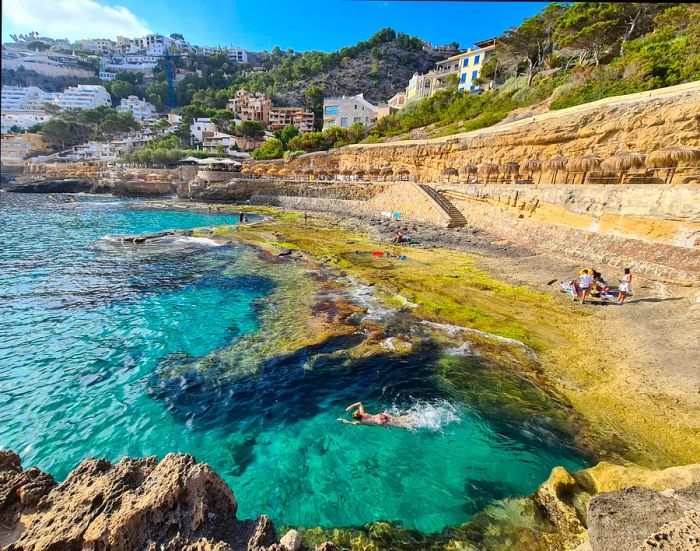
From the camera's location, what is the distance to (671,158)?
1567 cm

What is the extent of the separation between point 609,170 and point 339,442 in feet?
71.0

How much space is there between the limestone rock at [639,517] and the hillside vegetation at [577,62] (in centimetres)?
3083

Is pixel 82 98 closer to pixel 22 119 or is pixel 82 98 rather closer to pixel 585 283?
pixel 22 119

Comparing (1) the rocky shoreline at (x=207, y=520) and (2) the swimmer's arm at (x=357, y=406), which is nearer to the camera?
(1) the rocky shoreline at (x=207, y=520)

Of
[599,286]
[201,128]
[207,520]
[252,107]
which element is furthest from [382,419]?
[252,107]

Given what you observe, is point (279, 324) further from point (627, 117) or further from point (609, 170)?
point (627, 117)

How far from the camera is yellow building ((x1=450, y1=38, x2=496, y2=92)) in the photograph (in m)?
56.0

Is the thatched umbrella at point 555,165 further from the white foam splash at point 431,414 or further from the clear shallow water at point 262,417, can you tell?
the white foam splash at point 431,414

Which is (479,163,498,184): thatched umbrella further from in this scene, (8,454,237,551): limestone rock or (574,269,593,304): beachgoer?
(8,454,237,551): limestone rock

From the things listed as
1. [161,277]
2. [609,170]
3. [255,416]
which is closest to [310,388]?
[255,416]

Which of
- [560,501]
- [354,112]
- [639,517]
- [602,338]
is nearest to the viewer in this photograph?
[639,517]

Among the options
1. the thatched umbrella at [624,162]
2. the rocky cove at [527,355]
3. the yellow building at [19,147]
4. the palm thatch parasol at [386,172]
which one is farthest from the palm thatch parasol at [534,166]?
the yellow building at [19,147]

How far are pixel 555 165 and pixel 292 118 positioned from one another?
78.9m

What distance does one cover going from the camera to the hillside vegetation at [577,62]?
979 inches
